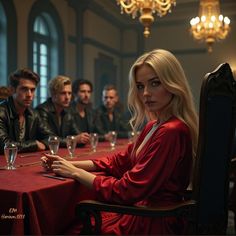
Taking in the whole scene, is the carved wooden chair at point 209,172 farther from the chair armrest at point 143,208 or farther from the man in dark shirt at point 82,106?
the man in dark shirt at point 82,106

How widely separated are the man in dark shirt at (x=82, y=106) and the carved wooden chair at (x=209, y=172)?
2669 millimetres

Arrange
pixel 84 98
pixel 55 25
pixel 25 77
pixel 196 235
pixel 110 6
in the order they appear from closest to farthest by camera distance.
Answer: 1. pixel 196 235
2. pixel 25 77
3. pixel 84 98
4. pixel 55 25
5. pixel 110 6

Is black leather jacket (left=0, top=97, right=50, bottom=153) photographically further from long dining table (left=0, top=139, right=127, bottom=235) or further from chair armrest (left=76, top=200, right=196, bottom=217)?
chair armrest (left=76, top=200, right=196, bottom=217)

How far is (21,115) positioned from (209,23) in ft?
12.9

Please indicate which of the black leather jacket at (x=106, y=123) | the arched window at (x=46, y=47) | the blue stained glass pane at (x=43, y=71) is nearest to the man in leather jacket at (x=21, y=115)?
the black leather jacket at (x=106, y=123)

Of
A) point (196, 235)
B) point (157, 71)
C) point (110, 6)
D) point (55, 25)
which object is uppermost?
point (110, 6)

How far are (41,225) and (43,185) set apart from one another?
141 millimetres

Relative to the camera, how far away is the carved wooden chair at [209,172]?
3.93ft

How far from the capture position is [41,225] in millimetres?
1229

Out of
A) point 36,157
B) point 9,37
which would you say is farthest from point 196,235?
point 9,37

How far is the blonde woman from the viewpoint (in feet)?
3.99

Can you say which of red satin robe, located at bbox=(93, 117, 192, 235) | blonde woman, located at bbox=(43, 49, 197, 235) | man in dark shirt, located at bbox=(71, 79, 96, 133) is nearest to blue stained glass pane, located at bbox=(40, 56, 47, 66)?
man in dark shirt, located at bbox=(71, 79, 96, 133)

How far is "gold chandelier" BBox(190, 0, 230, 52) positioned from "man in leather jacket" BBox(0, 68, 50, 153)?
3705mm

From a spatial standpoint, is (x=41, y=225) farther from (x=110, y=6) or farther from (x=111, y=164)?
(x=110, y=6)
